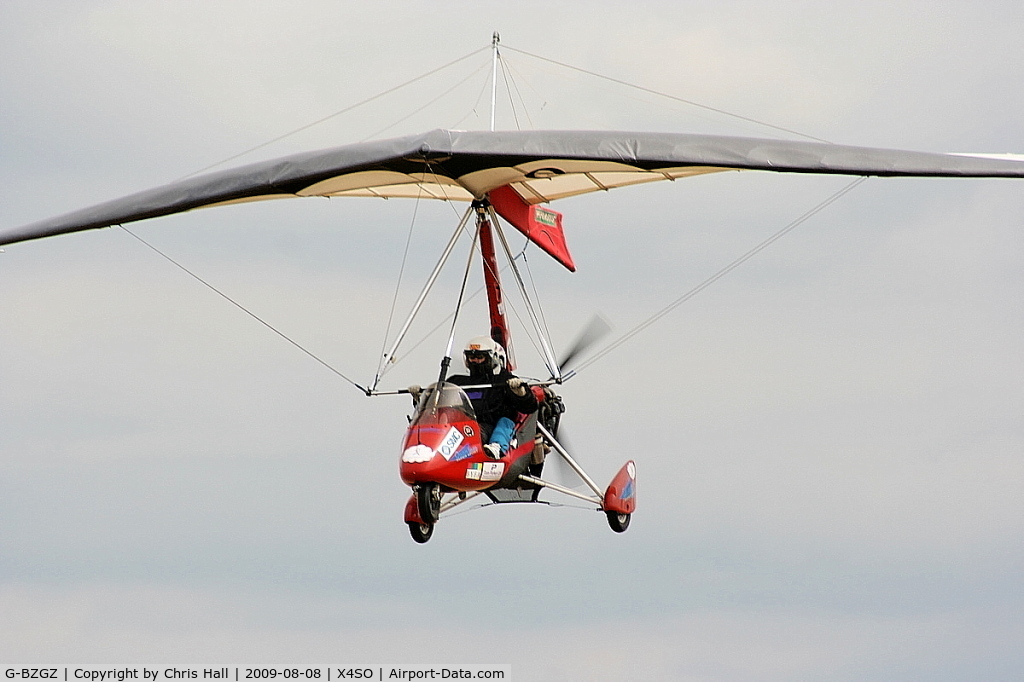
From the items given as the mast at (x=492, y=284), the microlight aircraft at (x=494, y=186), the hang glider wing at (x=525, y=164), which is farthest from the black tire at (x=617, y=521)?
the hang glider wing at (x=525, y=164)

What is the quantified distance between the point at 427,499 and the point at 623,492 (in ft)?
7.97

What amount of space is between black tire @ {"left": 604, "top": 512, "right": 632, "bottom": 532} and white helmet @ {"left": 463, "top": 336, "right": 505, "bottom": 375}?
185cm

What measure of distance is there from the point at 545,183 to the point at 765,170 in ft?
10.7

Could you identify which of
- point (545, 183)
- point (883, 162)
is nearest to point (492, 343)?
point (545, 183)

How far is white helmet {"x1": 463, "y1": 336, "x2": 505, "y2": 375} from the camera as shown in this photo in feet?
58.5

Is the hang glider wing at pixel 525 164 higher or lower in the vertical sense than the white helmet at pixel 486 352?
higher

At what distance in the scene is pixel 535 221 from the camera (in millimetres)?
19688

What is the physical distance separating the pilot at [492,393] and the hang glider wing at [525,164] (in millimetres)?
1456

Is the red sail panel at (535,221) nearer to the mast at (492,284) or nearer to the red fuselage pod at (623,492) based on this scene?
the mast at (492,284)

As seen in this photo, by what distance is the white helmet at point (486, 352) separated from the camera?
1783cm

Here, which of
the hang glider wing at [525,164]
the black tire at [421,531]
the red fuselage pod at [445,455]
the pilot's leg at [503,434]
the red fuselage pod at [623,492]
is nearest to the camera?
the hang glider wing at [525,164]

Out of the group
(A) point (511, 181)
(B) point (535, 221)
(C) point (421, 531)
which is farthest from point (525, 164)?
(C) point (421, 531)

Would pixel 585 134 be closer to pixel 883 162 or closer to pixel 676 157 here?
pixel 676 157

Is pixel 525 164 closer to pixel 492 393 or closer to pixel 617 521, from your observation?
pixel 492 393
